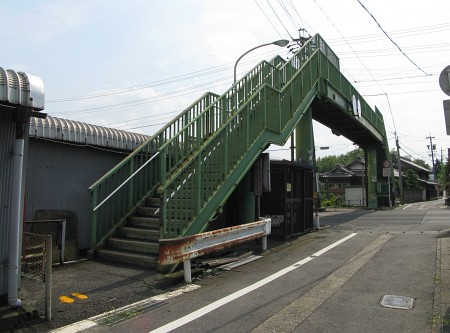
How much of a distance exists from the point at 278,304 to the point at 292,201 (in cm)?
702

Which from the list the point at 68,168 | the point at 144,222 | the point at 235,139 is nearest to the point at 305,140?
the point at 235,139

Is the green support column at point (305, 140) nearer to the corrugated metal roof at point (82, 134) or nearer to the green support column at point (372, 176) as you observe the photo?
the corrugated metal roof at point (82, 134)

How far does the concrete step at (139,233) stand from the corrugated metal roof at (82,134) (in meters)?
2.21

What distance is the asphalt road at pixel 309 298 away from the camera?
180 inches

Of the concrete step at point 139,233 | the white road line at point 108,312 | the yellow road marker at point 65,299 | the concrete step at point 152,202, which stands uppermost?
the concrete step at point 152,202

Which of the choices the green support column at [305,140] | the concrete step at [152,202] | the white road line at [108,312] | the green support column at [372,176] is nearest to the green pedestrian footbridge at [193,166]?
the concrete step at [152,202]

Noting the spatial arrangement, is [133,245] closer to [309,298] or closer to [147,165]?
[147,165]

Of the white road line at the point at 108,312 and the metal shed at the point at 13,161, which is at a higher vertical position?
the metal shed at the point at 13,161

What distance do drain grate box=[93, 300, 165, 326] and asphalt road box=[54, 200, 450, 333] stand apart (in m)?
0.06

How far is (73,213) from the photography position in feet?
28.3

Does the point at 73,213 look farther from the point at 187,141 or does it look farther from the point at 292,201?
the point at 292,201

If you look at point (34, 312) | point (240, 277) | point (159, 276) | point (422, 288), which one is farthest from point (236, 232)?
point (34, 312)

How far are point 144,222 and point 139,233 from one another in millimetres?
416

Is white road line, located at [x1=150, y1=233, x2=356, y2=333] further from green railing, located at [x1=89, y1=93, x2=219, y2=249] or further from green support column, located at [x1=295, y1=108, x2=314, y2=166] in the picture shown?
green support column, located at [x1=295, y1=108, x2=314, y2=166]
